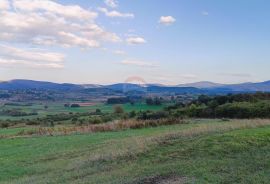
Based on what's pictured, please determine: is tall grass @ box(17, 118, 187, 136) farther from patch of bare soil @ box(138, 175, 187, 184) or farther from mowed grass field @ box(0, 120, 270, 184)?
patch of bare soil @ box(138, 175, 187, 184)

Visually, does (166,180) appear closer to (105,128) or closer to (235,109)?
(105,128)

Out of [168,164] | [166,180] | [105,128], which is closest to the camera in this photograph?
[166,180]

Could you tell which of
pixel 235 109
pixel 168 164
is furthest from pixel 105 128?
pixel 168 164

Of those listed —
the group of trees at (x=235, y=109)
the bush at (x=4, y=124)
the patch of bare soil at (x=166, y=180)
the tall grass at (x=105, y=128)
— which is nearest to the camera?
the patch of bare soil at (x=166, y=180)

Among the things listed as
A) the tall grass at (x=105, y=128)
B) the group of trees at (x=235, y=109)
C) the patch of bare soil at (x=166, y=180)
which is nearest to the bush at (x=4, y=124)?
the tall grass at (x=105, y=128)

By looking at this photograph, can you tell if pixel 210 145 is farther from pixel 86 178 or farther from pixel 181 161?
pixel 86 178

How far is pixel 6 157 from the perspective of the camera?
24.3 metres

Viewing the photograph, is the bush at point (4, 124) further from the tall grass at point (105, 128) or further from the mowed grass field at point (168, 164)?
the mowed grass field at point (168, 164)

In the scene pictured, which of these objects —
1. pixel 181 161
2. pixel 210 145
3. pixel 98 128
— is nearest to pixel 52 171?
pixel 181 161

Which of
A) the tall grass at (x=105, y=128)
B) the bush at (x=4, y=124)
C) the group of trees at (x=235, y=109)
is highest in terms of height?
the group of trees at (x=235, y=109)

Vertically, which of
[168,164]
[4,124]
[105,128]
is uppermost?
[168,164]

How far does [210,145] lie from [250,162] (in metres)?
3.41

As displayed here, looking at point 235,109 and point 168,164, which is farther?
point 235,109

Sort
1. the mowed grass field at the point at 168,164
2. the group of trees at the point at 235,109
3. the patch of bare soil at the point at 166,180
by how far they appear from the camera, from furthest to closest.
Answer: the group of trees at the point at 235,109 → the mowed grass field at the point at 168,164 → the patch of bare soil at the point at 166,180
